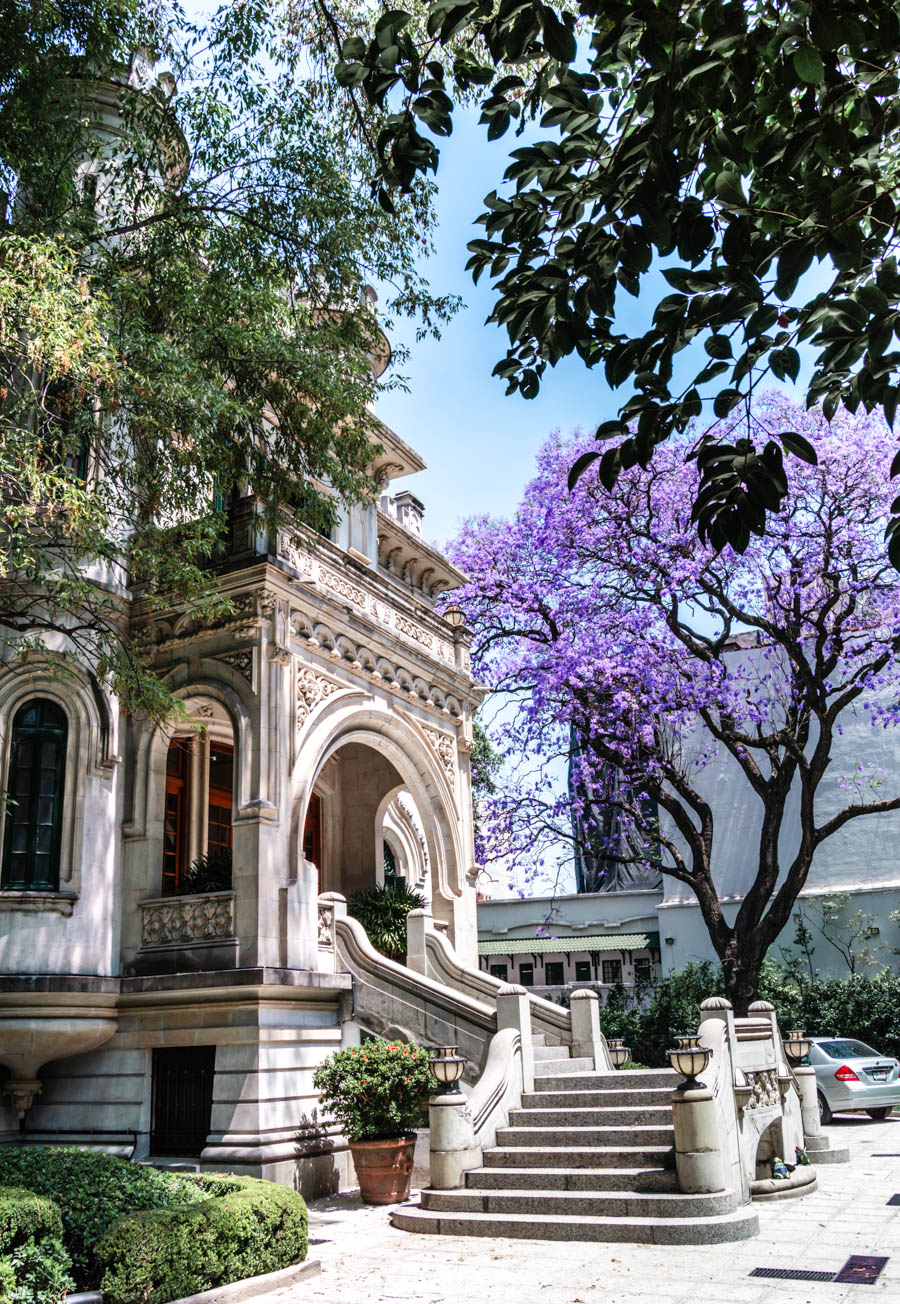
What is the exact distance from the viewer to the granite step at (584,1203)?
9.45 m

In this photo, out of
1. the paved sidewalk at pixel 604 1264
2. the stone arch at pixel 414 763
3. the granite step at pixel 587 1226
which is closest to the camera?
the paved sidewalk at pixel 604 1264

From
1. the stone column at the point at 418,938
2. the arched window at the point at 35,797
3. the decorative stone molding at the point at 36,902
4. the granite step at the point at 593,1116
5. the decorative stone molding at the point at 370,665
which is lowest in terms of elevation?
the granite step at the point at 593,1116

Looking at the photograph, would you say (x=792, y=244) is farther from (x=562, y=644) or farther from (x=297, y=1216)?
(x=562, y=644)

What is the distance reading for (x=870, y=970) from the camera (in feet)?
80.5

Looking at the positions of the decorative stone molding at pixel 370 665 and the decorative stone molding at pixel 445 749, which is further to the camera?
the decorative stone molding at pixel 445 749

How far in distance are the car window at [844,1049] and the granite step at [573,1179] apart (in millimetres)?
9456

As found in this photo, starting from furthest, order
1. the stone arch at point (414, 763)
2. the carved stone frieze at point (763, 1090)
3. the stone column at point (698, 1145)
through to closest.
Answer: the stone arch at point (414, 763) → the carved stone frieze at point (763, 1090) → the stone column at point (698, 1145)

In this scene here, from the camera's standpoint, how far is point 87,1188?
26.6 ft

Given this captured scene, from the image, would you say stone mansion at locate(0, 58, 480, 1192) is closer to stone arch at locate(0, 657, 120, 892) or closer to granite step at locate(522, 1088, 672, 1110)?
stone arch at locate(0, 657, 120, 892)

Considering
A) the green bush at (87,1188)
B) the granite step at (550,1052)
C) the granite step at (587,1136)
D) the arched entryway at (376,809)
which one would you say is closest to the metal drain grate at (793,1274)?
the granite step at (587,1136)

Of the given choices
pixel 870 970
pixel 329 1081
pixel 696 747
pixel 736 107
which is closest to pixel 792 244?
pixel 736 107

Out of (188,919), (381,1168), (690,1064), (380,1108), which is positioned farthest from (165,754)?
(690,1064)

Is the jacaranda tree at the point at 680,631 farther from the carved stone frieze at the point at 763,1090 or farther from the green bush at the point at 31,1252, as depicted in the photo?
the green bush at the point at 31,1252

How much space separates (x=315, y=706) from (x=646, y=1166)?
6.84 m
